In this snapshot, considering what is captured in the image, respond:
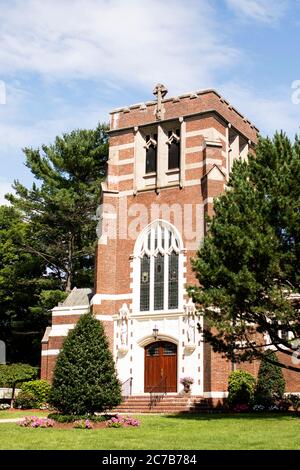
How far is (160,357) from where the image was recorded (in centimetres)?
2948

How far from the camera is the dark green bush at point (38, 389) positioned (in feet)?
97.6

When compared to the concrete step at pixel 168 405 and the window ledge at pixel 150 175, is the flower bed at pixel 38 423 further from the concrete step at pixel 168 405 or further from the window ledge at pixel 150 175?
the window ledge at pixel 150 175

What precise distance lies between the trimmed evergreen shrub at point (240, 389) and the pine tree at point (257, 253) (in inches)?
230

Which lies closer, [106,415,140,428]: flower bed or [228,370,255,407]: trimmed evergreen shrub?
[106,415,140,428]: flower bed

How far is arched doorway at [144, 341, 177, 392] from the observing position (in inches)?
1137

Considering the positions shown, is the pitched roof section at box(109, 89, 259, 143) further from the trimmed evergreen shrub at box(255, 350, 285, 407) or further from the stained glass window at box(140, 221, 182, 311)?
the trimmed evergreen shrub at box(255, 350, 285, 407)

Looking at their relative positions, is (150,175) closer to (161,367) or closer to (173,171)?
(173,171)

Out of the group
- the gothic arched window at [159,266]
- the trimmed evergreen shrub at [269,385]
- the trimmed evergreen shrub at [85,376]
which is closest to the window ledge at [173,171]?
the gothic arched window at [159,266]

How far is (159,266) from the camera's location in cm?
3041

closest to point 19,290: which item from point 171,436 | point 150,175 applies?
point 150,175

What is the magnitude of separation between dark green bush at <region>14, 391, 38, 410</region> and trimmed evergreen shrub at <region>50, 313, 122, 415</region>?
1036 cm

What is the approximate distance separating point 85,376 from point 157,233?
12.8 m

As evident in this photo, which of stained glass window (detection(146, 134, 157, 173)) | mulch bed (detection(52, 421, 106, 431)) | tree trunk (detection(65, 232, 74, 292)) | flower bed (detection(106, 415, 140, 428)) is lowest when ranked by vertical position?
mulch bed (detection(52, 421, 106, 431))

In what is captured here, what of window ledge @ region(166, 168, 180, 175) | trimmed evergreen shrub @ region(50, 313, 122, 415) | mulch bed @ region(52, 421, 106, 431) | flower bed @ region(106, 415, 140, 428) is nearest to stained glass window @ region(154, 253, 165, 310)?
window ledge @ region(166, 168, 180, 175)
